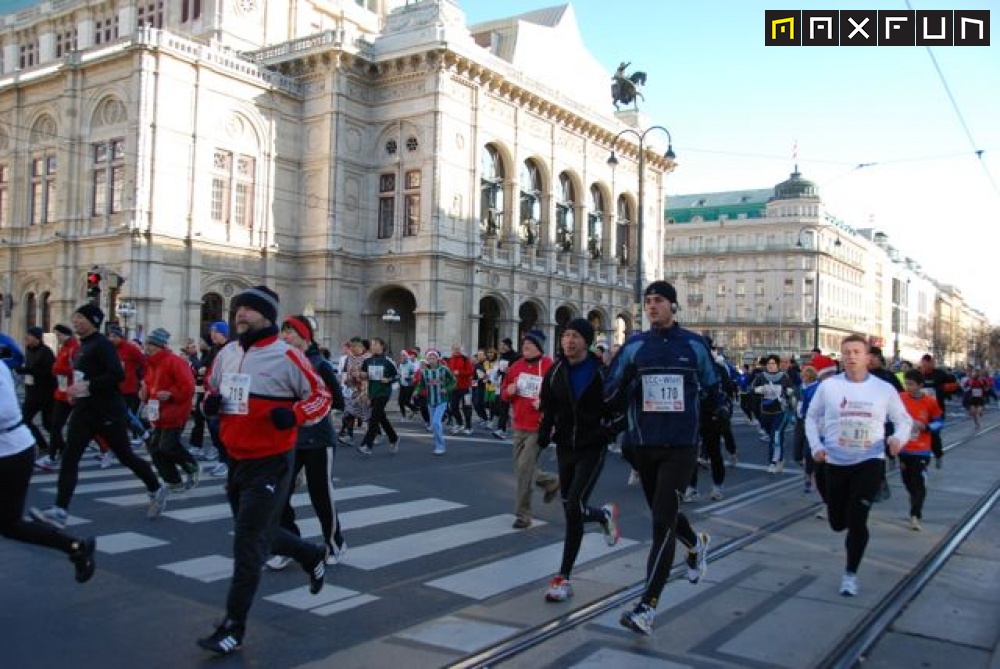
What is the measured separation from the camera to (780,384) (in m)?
14.2

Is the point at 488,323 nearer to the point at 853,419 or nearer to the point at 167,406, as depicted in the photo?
the point at 167,406

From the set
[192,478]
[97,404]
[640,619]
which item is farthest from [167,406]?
[640,619]

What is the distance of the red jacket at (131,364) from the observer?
38.1 feet

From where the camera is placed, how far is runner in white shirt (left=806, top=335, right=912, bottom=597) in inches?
247

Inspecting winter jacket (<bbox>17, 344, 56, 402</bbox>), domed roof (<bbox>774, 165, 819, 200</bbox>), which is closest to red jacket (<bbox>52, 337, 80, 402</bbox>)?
winter jacket (<bbox>17, 344, 56, 402</bbox>)

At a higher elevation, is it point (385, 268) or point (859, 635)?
point (385, 268)

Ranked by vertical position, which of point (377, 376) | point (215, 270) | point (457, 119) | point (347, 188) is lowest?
point (377, 376)

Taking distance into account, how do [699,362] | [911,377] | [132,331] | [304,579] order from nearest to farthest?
1. [699,362]
2. [304,579]
3. [911,377]
4. [132,331]

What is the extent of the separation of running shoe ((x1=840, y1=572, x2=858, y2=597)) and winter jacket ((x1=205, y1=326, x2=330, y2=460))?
3.81 m

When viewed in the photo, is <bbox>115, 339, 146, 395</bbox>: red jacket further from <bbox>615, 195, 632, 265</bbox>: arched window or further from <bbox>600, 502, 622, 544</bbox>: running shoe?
<bbox>615, 195, 632, 265</bbox>: arched window

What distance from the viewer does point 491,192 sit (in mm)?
41625

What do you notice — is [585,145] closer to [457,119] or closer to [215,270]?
[457,119]

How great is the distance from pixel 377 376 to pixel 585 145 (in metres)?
35.6

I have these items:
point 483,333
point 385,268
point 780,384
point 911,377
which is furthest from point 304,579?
point 483,333
